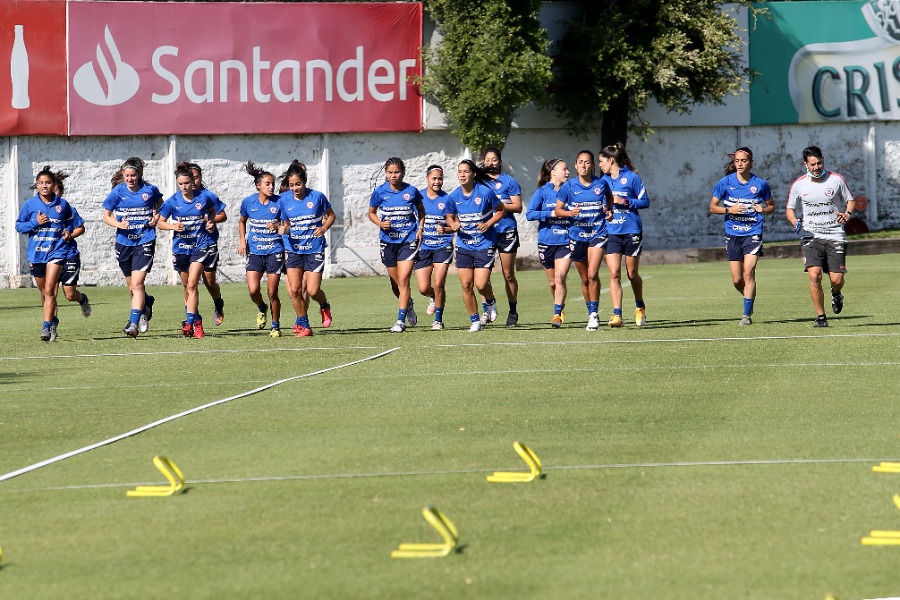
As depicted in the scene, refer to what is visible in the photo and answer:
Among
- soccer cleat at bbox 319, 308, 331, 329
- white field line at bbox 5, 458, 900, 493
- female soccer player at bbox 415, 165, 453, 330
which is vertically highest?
female soccer player at bbox 415, 165, 453, 330

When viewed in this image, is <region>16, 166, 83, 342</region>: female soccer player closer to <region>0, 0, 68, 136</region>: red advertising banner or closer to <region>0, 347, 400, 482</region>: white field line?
<region>0, 347, 400, 482</region>: white field line

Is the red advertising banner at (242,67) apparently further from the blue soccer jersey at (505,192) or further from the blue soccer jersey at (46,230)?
the blue soccer jersey at (505,192)

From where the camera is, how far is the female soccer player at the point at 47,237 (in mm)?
18328

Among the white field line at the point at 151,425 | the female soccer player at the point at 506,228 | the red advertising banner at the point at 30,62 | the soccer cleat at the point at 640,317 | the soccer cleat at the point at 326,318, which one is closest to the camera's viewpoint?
the white field line at the point at 151,425

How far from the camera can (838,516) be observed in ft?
24.4

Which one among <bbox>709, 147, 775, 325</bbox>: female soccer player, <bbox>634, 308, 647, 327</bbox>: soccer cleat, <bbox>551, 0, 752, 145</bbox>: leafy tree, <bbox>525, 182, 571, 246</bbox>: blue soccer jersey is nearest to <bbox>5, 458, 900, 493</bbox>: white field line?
<bbox>709, 147, 775, 325</bbox>: female soccer player

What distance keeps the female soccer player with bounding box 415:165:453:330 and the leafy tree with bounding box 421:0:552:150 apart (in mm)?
17138

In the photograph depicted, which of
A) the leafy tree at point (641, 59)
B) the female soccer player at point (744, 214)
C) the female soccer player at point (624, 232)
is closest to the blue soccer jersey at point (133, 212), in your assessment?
the female soccer player at point (624, 232)

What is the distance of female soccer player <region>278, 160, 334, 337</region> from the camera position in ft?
59.0

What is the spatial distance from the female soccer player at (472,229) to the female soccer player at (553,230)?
88 cm

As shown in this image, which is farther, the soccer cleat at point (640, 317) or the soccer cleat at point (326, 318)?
the soccer cleat at point (326, 318)

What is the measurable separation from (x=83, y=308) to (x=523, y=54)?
17058mm

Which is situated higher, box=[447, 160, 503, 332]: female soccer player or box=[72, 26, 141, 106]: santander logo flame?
box=[72, 26, 141, 106]: santander logo flame

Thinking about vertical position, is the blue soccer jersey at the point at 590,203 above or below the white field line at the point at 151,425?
above
